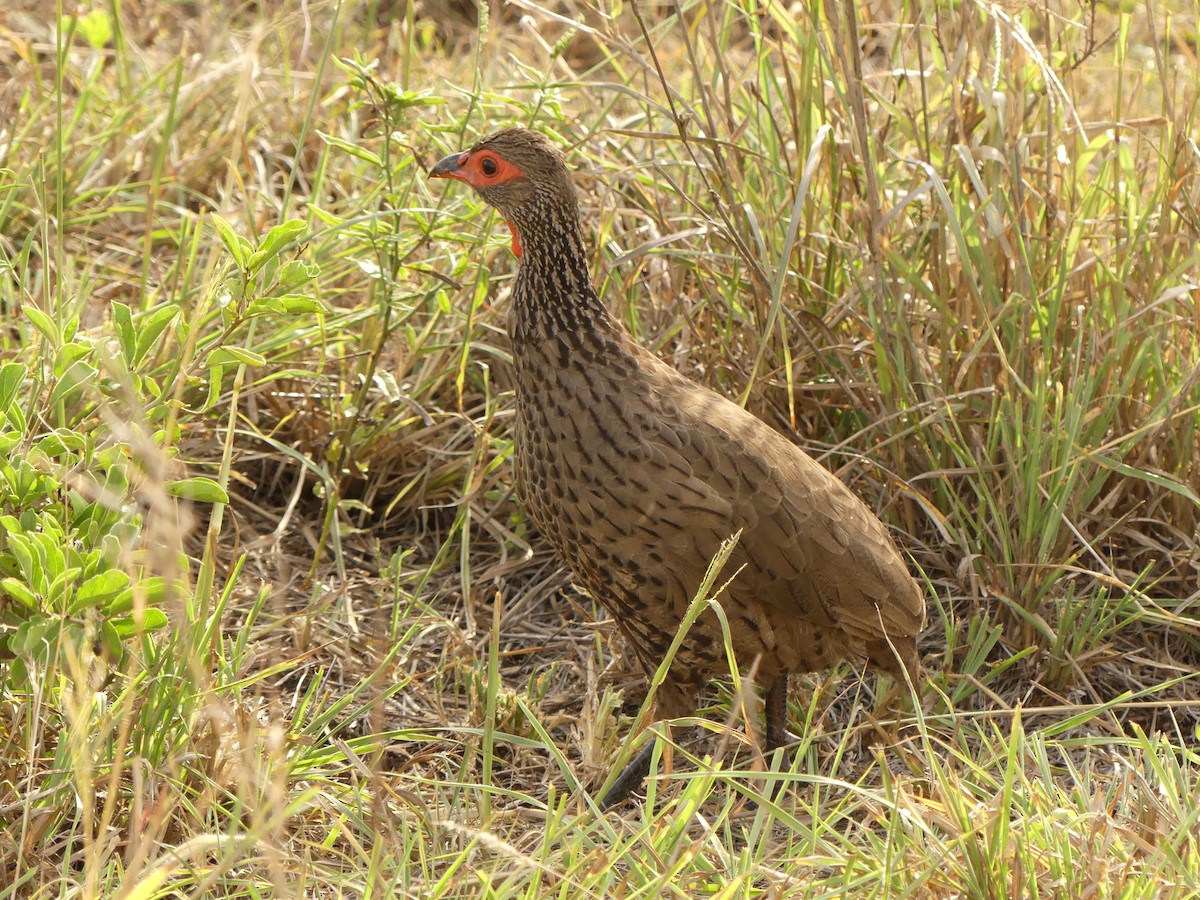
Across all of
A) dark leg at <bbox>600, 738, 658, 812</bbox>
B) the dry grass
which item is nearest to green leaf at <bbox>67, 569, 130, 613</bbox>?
the dry grass

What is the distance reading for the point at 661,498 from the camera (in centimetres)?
267

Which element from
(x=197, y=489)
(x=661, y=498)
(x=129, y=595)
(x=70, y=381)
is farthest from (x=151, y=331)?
(x=661, y=498)

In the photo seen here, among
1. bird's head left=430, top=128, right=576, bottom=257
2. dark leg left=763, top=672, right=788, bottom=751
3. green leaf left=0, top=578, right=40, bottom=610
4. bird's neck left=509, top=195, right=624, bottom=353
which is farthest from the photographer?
dark leg left=763, top=672, right=788, bottom=751

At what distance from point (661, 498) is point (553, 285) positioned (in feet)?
1.65

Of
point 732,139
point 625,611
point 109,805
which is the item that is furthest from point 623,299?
point 109,805

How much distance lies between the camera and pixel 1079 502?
3180mm

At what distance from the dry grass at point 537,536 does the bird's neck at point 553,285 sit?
0.88 feet

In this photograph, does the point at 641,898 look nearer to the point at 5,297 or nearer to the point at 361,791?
the point at 361,791

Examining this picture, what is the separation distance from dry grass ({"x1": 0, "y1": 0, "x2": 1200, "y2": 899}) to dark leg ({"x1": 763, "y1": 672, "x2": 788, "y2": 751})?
0.09 m

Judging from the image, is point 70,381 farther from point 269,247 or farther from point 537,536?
point 537,536

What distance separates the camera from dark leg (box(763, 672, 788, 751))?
3.08m

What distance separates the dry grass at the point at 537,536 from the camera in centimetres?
227

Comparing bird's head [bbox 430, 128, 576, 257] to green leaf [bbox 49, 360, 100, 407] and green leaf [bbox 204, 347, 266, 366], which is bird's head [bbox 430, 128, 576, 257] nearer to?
green leaf [bbox 204, 347, 266, 366]

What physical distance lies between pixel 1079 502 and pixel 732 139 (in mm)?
1101
